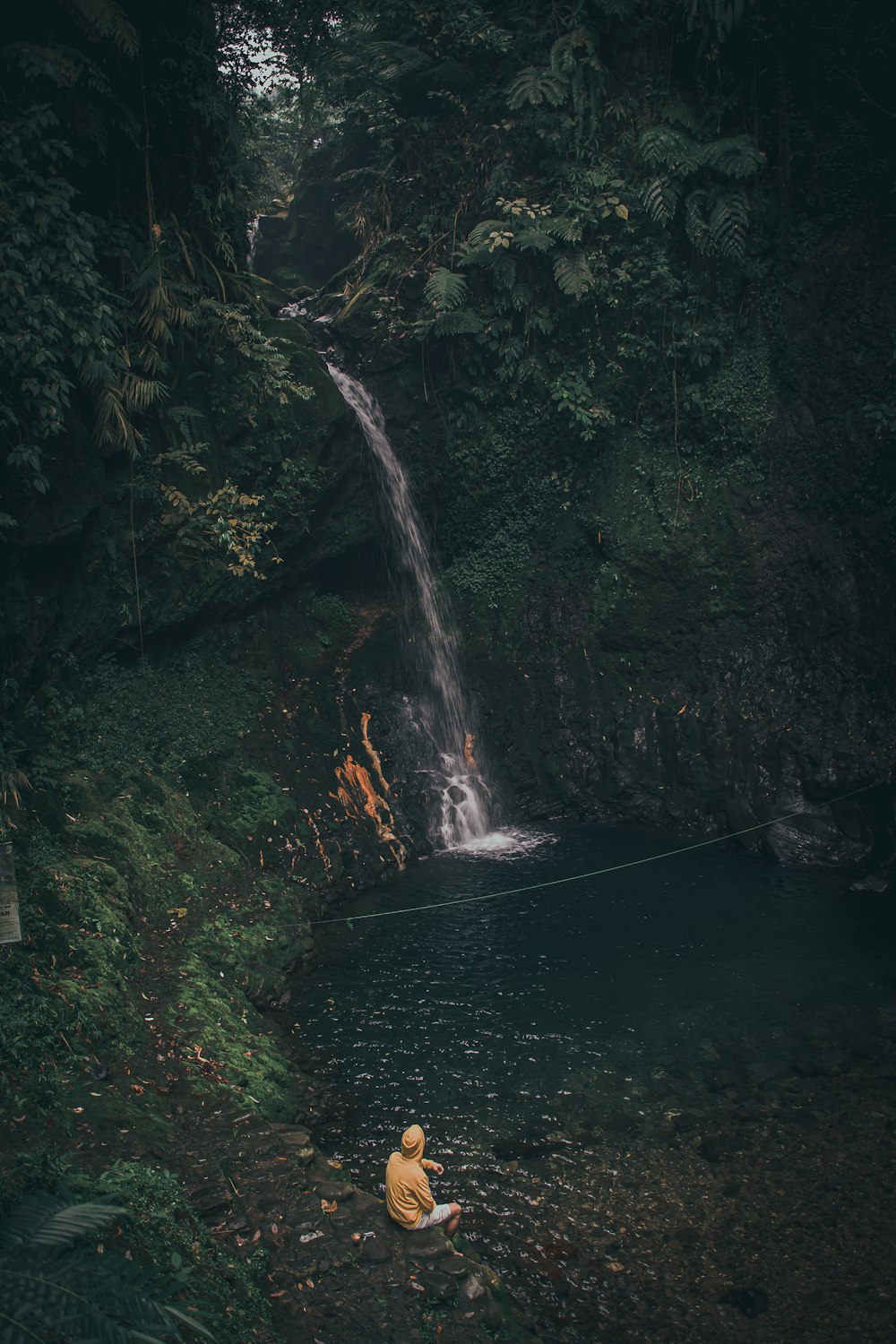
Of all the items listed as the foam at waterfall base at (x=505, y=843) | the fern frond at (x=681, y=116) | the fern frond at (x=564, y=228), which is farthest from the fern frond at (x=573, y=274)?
the foam at waterfall base at (x=505, y=843)

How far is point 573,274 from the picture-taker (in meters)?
15.1

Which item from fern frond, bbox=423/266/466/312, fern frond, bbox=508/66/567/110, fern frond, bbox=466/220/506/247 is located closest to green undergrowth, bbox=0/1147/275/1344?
fern frond, bbox=423/266/466/312

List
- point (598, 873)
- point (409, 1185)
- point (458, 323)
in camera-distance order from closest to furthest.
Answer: point (409, 1185) → point (598, 873) → point (458, 323)

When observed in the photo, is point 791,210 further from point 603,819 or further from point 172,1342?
point 172,1342

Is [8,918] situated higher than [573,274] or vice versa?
[573,274]

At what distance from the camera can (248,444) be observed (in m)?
13.5

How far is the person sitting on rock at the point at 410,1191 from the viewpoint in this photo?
553 centimetres

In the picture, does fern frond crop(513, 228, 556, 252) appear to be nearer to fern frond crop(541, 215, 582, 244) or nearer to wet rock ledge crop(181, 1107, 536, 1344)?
fern frond crop(541, 215, 582, 244)

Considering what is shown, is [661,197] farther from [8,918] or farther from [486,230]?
[8,918]

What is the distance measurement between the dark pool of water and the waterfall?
2.18 metres

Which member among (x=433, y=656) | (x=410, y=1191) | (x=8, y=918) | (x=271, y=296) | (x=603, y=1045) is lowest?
(x=603, y=1045)

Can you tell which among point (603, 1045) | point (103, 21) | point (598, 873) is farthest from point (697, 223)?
point (603, 1045)

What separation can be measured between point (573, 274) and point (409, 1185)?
1475 cm

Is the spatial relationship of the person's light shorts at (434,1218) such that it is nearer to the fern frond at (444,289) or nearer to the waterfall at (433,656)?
the waterfall at (433,656)
